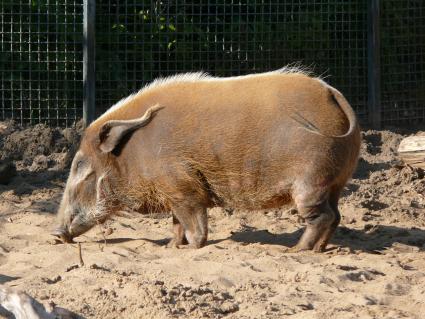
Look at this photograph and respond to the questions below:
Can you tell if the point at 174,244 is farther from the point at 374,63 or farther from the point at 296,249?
the point at 374,63

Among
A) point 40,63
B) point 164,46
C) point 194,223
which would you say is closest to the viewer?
point 194,223

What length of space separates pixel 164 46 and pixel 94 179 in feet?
13.7

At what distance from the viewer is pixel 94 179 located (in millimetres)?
7824

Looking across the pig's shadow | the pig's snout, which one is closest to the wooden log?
the pig's shadow

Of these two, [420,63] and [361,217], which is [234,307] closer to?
[361,217]

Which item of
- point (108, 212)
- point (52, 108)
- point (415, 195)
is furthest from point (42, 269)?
point (52, 108)

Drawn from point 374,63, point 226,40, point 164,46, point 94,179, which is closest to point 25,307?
point 94,179

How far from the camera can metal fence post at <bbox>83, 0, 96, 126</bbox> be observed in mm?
11234

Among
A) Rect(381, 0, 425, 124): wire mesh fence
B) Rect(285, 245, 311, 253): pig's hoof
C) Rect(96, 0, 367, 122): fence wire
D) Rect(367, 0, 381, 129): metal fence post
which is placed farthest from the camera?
Rect(381, 0, 425, 124): wire mesh fence

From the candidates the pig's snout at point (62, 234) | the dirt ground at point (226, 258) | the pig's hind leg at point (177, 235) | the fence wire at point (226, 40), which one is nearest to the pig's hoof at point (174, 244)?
the pig's hind leg at point (177, 235)

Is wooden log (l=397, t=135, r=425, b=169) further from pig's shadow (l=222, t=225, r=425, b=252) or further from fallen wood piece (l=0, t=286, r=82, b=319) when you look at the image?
fallen wood piece (l=0, t=286, r=82, b=319)

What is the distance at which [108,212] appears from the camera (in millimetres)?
7852

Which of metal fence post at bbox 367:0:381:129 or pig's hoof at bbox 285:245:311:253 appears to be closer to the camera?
pig's hoof at bbox 285:245:311:253

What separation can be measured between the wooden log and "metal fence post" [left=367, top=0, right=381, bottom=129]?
3.03 m
